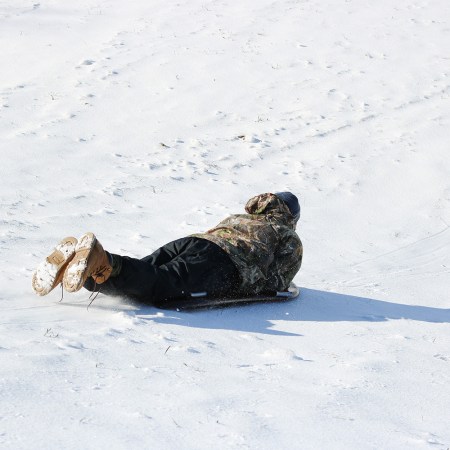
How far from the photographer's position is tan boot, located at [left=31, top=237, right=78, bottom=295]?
5.07 m

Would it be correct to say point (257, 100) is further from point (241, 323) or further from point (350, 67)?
point (241, 323)

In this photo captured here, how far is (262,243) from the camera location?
580cm

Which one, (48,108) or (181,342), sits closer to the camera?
(181,342)

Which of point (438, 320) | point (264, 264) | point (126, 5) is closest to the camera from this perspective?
point (264, 264)

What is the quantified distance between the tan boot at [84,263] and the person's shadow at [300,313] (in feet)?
1.41

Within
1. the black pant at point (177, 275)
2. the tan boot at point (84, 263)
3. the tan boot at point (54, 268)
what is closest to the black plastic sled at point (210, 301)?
the black pant at point (177, 275)

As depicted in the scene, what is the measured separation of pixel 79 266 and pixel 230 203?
4.13 metres

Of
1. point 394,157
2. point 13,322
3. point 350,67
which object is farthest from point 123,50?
point 13,322

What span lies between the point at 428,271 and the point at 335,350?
2.78 metres

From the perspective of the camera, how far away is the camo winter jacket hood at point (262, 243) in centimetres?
572

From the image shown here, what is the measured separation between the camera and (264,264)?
19.0 ft

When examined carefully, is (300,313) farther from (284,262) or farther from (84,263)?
(84,263)

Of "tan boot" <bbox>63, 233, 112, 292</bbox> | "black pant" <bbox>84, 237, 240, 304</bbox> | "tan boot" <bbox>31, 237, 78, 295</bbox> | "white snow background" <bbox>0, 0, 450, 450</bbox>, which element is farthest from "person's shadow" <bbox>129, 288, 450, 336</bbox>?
"tan boot" <bbox>31, 237, 78, 295</bbox>

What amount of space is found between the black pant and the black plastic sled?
0.10 ft
